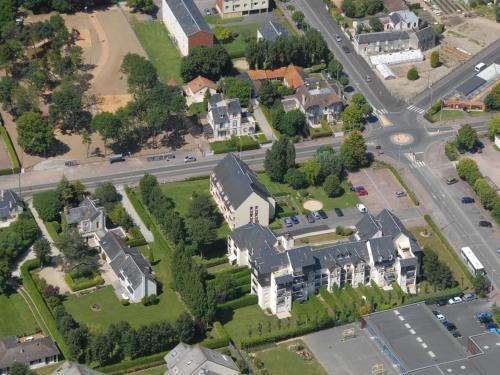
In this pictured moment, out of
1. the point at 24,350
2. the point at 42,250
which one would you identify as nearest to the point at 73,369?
the point at 24,350

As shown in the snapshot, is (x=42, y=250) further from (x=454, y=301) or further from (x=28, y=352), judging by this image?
(x=454, y=301)

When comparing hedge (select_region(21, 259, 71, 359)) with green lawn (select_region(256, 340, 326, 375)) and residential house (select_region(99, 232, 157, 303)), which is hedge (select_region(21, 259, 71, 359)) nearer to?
residential house (select_region(99, 232, 157, 303))

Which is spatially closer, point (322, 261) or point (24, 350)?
point (24, 350)

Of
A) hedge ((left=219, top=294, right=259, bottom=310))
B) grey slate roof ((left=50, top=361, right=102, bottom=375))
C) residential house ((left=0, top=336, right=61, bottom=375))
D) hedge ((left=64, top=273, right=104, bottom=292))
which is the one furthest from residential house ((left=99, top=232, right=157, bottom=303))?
grey slate roof ((left=50, top=361, right=102, bottom=375))

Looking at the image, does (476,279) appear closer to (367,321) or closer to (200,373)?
(367,321)

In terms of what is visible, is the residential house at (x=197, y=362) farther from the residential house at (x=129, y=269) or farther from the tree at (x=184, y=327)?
the residential house at (x=129, y=269)
